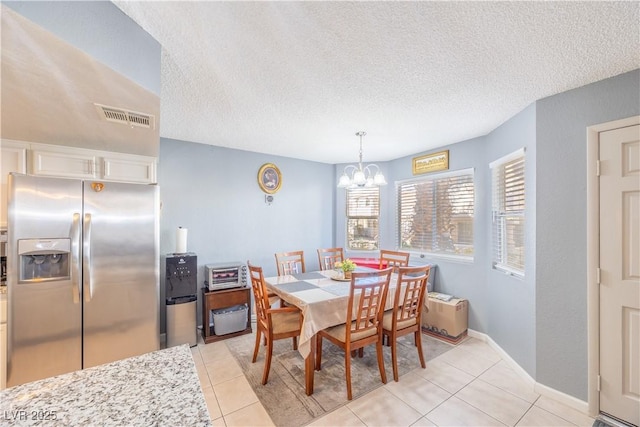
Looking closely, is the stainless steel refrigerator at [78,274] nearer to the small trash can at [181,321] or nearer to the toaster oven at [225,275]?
the small trash can at [181,321]

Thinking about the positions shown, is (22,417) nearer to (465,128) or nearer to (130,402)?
(130,402)

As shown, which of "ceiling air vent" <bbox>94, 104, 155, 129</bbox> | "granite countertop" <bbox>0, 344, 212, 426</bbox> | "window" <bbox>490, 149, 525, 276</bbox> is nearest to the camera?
"granite countertop" <bbox>0, 344, 212, 426</bbox>

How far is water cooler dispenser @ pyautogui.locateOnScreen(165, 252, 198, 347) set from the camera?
3.06 m

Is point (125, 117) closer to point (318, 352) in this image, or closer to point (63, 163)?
point (63, 163)

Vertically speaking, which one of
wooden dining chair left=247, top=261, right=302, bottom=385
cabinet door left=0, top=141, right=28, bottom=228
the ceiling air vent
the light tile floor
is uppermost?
the ceiling air vent

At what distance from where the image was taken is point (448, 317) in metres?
3.25

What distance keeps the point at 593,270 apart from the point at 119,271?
12.6ft

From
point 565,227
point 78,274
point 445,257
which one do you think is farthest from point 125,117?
point 445,257

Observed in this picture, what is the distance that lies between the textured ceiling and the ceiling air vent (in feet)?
1.08

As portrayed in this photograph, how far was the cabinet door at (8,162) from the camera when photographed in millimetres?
2197

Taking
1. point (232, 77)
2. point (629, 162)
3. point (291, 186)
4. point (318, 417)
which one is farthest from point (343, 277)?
point (629, 162)

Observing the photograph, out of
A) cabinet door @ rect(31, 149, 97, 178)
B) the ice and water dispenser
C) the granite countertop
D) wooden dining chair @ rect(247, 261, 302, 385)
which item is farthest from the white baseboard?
cabinet door @ rect(31, 149, 97, 178)

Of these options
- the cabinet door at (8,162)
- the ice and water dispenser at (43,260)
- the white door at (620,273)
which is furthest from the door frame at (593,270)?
the cabinet door at (8,162)

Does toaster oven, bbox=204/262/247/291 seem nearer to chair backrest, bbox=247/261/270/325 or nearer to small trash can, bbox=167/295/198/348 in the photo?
small trash can, bbox=167/295/198/348
